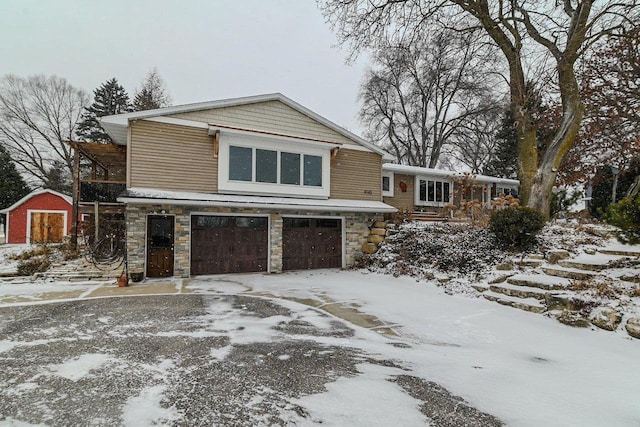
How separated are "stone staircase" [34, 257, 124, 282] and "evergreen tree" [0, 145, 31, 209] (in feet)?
60.4

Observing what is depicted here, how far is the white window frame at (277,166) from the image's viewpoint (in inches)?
411

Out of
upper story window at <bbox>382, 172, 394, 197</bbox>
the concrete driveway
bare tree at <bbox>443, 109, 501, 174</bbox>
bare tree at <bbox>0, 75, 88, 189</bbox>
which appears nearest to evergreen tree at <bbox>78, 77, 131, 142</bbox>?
bare tree at <bbox>0, 75, 88, 189</bbox>

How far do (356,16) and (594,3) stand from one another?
288 inches

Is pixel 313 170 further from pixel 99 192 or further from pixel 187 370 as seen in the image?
pixel 99 192

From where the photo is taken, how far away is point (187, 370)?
362 cm

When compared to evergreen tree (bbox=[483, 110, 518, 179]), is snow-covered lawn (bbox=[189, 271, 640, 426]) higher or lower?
lower

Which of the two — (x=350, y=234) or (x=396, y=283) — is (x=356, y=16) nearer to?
(x=350, y=234)

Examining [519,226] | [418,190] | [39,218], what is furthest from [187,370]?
[39,218]

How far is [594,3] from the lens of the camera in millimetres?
10328

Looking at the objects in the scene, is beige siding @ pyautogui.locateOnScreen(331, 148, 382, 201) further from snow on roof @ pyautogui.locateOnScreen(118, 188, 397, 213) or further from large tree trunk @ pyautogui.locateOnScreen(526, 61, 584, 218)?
large tree trunk @ pyautogui.locateOnScreen(526, 61, 584, 218)

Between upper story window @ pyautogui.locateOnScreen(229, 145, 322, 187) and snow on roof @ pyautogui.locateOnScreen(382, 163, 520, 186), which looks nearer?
upper story window @ pyautogui.locateOnScreen(229, 145, 322, 187)

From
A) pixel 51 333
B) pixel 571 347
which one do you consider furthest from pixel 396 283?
pixel 51 333

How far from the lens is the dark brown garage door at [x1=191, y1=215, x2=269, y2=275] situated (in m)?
10.3

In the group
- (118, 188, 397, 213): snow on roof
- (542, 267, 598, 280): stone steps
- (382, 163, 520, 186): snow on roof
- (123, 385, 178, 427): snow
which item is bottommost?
(123, 385, 178, 427): snow
